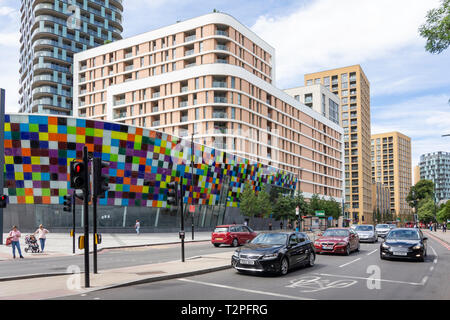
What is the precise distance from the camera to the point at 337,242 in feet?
64.2

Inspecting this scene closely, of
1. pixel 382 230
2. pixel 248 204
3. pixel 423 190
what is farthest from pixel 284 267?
pixel 423 190

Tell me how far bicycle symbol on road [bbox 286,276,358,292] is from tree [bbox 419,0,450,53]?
10.8 m

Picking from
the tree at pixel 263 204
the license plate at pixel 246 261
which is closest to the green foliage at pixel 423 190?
the tree at pixel 263 204

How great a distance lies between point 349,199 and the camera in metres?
131

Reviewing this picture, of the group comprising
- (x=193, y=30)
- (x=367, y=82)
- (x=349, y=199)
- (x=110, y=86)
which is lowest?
(x=349, y=199)

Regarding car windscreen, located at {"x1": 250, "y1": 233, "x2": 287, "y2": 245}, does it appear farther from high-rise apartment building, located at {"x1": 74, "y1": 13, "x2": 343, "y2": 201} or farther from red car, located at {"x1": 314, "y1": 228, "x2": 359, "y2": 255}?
high-rise apartment building, located at {"x1": 74, "y1": 13, "x2": 343, "y2": 201}

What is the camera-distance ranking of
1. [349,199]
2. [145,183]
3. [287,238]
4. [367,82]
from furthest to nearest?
[367,82] < [349,199] < [145,183] < [287,238]

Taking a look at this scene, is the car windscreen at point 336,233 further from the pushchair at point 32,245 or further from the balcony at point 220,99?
the balcony at point 220,99

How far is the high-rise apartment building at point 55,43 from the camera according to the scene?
274 feet

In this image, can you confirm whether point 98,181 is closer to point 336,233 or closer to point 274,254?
point 274,254
